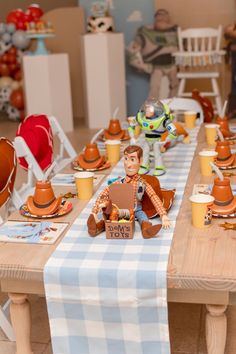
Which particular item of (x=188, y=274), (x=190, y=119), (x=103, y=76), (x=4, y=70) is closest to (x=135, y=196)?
(x=188, y=274)

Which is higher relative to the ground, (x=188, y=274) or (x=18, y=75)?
(x=188, y=274)

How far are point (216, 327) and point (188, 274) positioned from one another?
23 cm

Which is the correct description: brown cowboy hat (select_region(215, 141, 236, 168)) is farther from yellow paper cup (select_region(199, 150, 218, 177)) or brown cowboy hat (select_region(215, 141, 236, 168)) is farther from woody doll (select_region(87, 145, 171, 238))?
woody doll (select_region(87, 145, 171, 238))

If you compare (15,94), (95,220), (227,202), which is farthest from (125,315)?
(15,94)

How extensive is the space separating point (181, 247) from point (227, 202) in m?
0.30

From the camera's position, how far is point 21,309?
1.64m

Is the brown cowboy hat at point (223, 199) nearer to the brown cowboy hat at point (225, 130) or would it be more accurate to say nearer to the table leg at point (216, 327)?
the table leg at point (216, 327)

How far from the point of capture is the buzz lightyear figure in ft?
7.22

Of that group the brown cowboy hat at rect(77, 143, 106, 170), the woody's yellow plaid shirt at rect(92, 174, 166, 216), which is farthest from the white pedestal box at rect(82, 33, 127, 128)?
the woody's yellow plaid shirt at rect(92, 174, 166, 216)

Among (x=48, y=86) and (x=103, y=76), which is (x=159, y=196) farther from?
(x=103, y=76)

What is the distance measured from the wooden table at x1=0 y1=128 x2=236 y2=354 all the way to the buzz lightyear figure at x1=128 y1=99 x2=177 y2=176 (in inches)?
22.9

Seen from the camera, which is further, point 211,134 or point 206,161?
point 211,134

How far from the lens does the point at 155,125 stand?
2215 millimetres

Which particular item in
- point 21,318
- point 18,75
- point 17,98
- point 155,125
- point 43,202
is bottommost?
point 17,98
